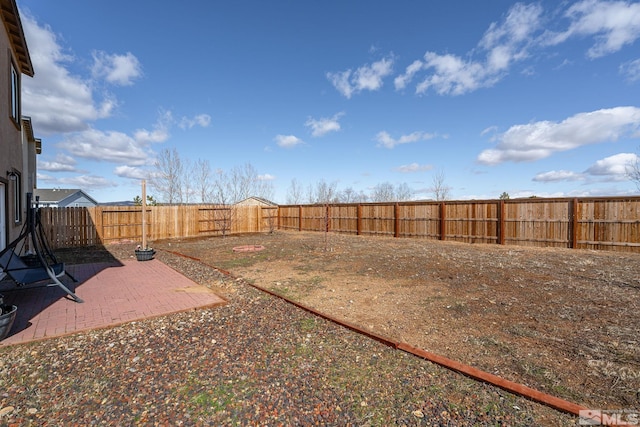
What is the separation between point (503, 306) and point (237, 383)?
13.8 ft

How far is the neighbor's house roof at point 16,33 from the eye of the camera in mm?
5891

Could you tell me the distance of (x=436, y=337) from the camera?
3.52 m

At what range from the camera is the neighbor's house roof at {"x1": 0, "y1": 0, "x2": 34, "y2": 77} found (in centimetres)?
589

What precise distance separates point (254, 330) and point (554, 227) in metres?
12.3

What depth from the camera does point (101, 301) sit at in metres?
4.68

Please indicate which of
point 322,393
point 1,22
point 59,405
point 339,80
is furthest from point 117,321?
point 339,80

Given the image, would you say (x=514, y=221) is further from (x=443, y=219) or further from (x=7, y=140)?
(x=7, y=140)

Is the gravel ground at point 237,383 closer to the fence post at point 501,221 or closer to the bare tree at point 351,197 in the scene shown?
the fence post at point 501,221

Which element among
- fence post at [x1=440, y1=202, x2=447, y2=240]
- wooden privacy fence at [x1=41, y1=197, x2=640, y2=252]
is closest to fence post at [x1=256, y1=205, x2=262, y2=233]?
wooden privacy fence at [x1=41, y1=197, x2=640, y2=252]

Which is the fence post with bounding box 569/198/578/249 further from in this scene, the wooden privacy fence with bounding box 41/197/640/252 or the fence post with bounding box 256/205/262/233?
the fence post with bounding box 256/205/262/233

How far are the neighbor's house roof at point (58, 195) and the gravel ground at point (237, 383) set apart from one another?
4063 cm

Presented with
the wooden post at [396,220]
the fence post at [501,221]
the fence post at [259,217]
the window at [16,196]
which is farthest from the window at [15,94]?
the fence post at [501,221]

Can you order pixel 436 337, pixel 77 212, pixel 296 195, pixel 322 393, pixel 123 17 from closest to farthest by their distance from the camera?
pixel 322 393, pixel 436 337, pixel 123 17, pixel 77 212, pixel 296 195

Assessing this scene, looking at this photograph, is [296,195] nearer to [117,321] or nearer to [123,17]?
[123,17]
